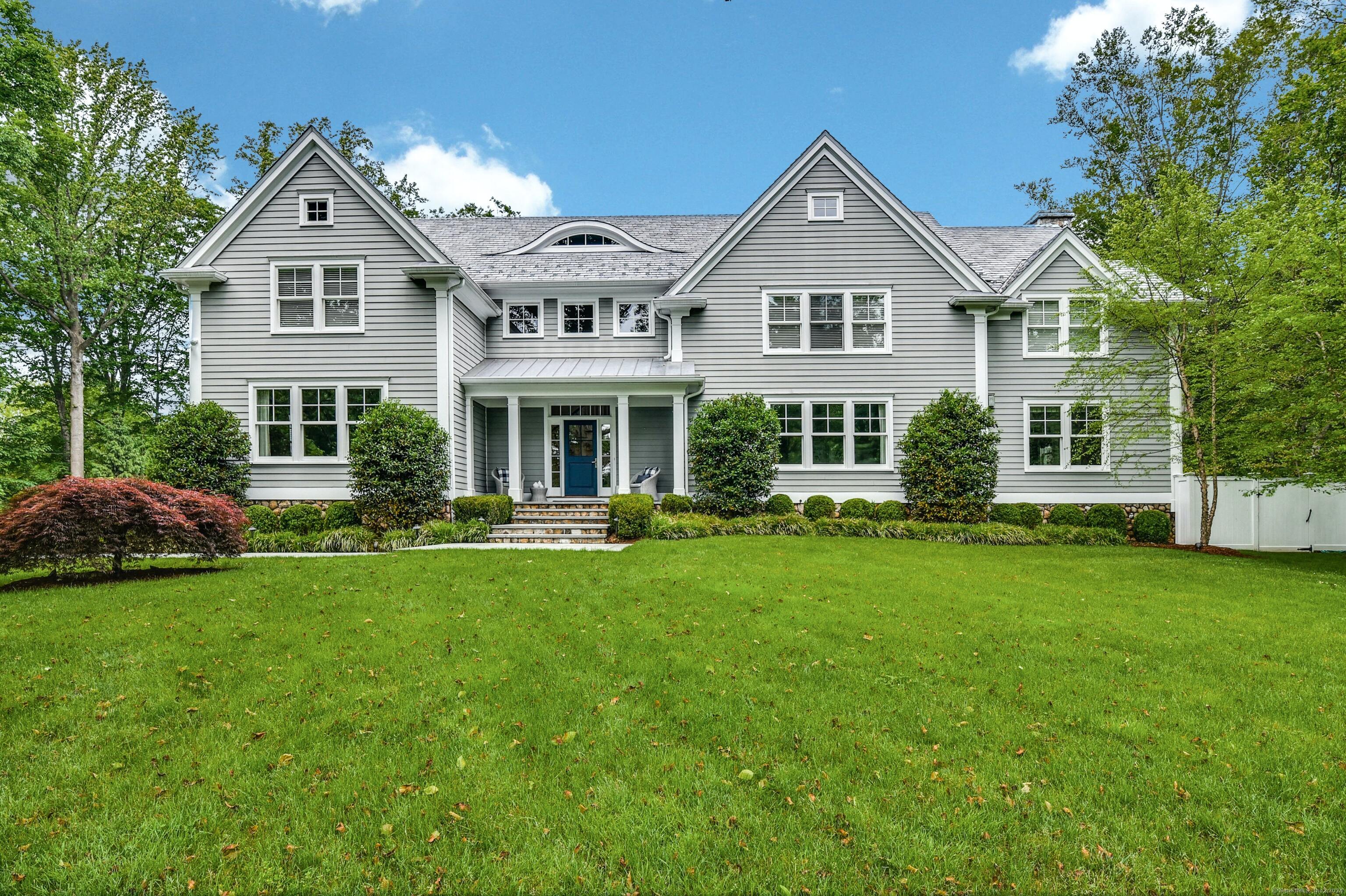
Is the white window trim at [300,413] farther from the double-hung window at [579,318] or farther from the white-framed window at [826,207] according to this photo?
the white-framed window at [826,207]

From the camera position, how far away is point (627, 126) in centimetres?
2223

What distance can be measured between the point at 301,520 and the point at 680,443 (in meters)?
9.07

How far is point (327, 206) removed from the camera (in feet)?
51.4

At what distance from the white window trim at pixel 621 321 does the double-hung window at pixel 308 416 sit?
624 centimetres

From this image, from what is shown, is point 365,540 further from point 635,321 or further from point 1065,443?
point 1065,443

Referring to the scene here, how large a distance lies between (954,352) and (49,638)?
677 inches

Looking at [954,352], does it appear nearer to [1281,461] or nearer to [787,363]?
[787,363]

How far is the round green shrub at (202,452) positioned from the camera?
14430 millimetres

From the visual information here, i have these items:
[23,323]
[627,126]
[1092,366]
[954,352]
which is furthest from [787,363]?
[23,323]

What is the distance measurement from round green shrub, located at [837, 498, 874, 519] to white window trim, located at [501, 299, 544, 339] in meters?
9.28

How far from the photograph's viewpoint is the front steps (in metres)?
13.9

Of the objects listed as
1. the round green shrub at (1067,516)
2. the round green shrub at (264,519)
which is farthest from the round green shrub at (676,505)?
the round green shrub at (1067,516)

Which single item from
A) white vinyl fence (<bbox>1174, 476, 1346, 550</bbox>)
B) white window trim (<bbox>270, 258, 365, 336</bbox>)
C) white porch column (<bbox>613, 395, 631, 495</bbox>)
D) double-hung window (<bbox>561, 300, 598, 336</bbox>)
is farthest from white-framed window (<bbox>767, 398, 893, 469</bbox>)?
white window trim (<bbox>270, 258, 365, 336</bbox>)

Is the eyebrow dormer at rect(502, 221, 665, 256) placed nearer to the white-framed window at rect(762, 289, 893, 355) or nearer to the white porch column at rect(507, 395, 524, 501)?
the white-framed window at rect(762, 289, 893, 355)
